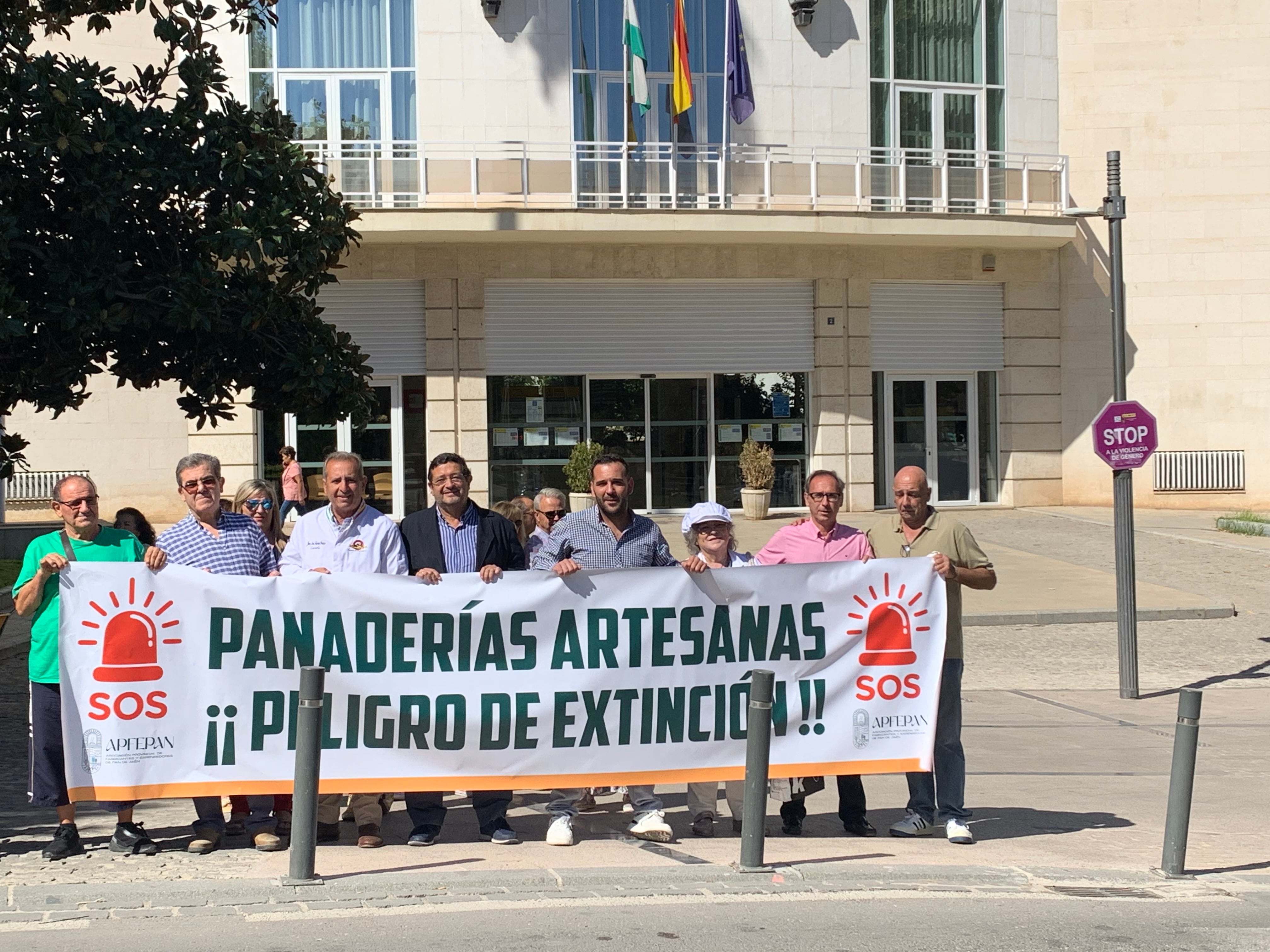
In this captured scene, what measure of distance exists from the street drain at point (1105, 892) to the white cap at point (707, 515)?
2283 millimetres

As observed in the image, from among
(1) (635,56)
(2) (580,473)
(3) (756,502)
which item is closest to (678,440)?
(3) (756,502)

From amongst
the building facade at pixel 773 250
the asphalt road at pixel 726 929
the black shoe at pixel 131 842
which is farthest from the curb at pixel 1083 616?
the building facade at pixel 773 250

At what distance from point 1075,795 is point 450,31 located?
751 inches

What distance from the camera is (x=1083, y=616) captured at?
15328 millimetres

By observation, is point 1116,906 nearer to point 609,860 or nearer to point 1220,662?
point 609,860

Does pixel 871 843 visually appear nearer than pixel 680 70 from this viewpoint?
Yes

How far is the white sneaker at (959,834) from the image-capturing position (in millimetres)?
7199

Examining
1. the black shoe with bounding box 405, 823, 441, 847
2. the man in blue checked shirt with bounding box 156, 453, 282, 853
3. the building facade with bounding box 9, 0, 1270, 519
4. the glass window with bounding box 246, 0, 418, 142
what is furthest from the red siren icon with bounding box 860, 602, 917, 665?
the glass window with bounding box 246, 0, 418, 142

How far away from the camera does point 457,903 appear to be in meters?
6.07

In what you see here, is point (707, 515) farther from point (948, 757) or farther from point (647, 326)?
point (647, 326)

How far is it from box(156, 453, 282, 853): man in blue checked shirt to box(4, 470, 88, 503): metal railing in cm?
1906

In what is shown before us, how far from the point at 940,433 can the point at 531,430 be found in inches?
299

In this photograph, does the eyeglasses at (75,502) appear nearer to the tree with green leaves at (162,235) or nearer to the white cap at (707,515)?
the white cap at (707,515)

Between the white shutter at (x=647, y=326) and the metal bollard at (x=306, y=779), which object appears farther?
the white shutter at (x=647, y=326)
